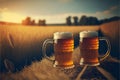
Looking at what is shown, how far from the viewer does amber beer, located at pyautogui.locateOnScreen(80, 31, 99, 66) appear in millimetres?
1944

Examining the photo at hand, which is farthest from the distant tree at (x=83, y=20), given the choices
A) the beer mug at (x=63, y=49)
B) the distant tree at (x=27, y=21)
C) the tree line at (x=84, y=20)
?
the distant tree at (x=27, y=21)

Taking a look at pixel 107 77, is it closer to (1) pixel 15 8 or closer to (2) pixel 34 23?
(2) pixel 34 23

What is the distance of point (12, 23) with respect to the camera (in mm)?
1998

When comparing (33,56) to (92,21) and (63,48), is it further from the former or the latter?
(92,21)

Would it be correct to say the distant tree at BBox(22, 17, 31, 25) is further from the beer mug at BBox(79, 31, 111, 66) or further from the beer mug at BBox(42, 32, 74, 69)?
the beer mug at BBox(79, 31, 111, 66)

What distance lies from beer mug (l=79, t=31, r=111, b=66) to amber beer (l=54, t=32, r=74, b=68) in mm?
82

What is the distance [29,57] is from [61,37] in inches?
11.4

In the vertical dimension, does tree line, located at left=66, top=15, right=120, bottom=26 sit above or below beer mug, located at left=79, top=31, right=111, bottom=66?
above

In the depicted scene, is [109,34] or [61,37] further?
[109,34]

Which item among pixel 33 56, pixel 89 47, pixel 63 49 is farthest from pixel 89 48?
pixel 33 56

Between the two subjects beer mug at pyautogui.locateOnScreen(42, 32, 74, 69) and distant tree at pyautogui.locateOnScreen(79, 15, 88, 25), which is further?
distant tree at pyautogui.locateOnScreen(79, 15, 88, 25)

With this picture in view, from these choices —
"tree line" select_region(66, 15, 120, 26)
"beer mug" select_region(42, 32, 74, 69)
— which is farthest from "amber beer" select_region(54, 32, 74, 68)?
"tree line" select_region(66, 15, 120, 26)

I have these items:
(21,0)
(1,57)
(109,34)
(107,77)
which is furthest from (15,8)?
(107,77)

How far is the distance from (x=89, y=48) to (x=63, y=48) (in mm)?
191
